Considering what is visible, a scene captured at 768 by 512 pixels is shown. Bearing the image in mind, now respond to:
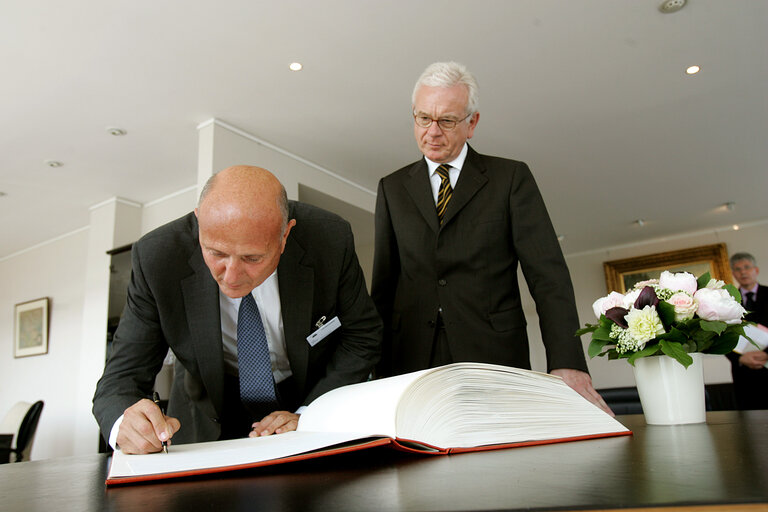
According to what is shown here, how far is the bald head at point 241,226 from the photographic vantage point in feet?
3.20

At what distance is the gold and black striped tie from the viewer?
1703 millimetres

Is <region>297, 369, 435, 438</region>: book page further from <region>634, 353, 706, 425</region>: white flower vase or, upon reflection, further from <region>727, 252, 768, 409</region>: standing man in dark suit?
<region>727, 252, 768, 409</region>: standing man in dark suit

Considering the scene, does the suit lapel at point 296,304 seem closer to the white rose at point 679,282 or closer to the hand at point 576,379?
the hand at point 576,379

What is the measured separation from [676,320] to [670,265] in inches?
341

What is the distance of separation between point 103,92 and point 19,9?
885 millimetres

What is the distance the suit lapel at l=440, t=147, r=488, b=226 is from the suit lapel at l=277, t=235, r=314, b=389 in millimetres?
543

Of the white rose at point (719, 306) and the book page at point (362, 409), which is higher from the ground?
the white rose at point (719, 306)

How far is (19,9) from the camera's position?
3057mm

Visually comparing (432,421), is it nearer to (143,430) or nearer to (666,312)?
(143,430)

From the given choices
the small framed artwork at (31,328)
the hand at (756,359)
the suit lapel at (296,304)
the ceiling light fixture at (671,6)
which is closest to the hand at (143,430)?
the suit lapel at (296,304)

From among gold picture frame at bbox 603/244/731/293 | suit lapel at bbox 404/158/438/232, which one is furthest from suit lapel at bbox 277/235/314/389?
gold picture frame at bbox 603/244/731/293

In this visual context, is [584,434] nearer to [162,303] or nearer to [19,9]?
[162,303]

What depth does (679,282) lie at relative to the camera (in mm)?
1027

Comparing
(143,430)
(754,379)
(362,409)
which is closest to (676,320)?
(362,409)
